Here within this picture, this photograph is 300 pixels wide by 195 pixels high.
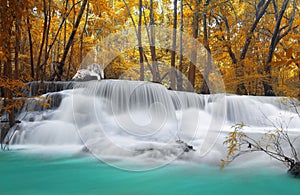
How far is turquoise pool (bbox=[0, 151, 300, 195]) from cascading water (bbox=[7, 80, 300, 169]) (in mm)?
344

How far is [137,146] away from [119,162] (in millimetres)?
478

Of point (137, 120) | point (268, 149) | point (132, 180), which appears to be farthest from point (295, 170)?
point (137, 120)

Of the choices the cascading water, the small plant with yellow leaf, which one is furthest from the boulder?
the cascading water

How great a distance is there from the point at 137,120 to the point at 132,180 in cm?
250

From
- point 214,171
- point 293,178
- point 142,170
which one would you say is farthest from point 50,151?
point 293,178

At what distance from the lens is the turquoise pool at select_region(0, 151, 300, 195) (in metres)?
2.17

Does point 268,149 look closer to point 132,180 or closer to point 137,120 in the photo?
point 132,180

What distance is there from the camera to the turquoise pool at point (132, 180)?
7.13ft

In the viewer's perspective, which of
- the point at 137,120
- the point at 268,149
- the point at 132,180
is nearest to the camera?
the point at 132,180

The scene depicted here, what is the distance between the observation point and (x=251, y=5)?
36.2ft

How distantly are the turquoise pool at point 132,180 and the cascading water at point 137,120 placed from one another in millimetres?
344

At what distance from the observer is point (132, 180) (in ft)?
8.03

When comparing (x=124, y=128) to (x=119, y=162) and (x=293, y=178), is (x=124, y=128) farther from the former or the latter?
(x=293, y=178)

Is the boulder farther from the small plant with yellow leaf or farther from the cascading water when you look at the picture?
the cascading water
